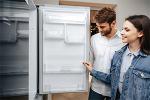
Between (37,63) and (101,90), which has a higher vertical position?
(37,63)

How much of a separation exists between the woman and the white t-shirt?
0.19 meters

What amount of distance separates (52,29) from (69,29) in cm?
14

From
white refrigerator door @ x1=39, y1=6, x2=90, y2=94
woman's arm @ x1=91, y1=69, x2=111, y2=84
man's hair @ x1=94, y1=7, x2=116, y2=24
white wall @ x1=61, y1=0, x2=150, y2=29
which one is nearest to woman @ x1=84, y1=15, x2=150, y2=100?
woman's arm @ x1=91, y1=69, x2=111, y2=84

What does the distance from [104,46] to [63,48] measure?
0.33m

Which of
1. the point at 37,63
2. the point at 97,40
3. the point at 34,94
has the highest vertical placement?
the point at 97,40

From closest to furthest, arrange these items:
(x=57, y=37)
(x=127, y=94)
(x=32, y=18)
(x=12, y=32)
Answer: (x=12, y=32)
(x=127, y=94)
(x=32, y=18)
(x=57, y=37)

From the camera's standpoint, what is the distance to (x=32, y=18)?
6.51ft

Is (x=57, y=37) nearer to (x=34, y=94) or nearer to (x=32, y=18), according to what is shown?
(x=32, y=18)

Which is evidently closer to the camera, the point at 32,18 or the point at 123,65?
the point at 123,65

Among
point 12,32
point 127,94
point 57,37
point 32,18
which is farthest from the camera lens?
point 57,37

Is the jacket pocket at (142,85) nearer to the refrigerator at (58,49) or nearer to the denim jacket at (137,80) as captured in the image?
the denim jacket at (137,80)

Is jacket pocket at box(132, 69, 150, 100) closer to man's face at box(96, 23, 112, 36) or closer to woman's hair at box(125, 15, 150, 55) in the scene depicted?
woman's hair at box(125, 15, 150, 55)

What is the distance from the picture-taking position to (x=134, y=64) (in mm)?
1756

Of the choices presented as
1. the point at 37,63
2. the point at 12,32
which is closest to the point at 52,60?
the point at 37,63
